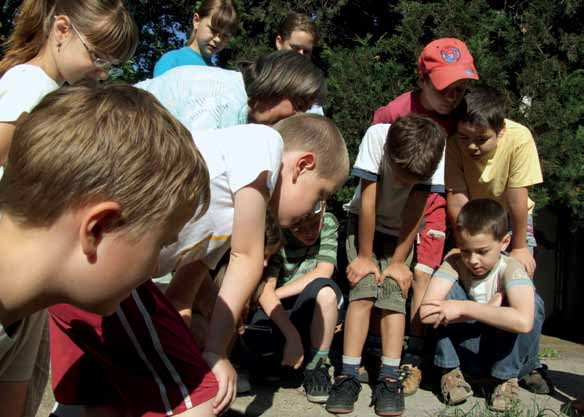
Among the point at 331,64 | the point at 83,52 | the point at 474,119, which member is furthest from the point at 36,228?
the point at 331,64

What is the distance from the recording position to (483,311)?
3506 millimetres

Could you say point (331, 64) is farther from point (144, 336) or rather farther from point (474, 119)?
point (144, 336)

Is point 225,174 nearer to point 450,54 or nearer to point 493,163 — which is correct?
point 450,54

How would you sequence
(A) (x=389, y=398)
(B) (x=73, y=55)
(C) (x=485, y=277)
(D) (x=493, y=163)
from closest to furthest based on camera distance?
(B) (x=73, y=55), (A) (x=389, y=398), (C) (x=485, y=277), (D) (x=493, y=163)

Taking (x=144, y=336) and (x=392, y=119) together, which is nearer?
(x=144, y=336)

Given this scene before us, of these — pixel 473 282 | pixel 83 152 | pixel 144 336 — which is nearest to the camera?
pixel 83 152

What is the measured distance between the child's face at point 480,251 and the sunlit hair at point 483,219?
0.07ft

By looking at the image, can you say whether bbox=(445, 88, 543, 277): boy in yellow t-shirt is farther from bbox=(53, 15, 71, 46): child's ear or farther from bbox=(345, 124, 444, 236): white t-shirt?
bbox=(53, 15, 71, 46): child's ear

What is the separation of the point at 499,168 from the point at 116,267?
10.1 ft

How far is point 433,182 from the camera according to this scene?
3.88m

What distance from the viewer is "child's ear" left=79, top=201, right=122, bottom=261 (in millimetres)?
1488

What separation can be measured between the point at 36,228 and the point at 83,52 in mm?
1523

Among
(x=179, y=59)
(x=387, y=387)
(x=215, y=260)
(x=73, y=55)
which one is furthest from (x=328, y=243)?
(x=73, y=55)

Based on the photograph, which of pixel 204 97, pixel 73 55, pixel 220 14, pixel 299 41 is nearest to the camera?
pixel 73 55
